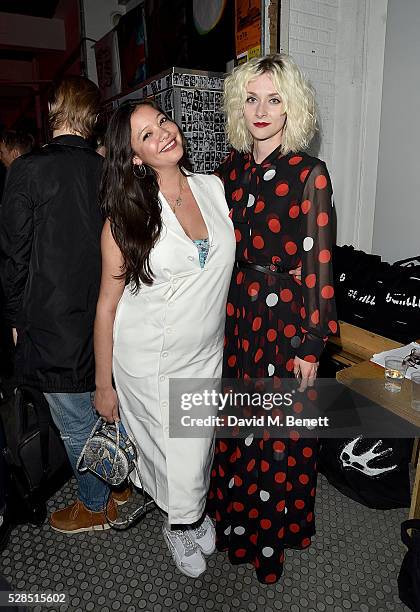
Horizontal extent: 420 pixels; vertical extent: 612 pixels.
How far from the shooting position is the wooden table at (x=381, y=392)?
5.65 feet

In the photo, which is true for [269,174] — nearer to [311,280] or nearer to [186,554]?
[311,280]

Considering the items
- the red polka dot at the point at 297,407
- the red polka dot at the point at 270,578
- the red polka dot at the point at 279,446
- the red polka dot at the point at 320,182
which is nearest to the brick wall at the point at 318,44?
the red polka dot at the point at 320,182

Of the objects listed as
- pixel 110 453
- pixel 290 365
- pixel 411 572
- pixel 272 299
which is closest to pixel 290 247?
pixel 272 299

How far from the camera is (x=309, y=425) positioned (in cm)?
166

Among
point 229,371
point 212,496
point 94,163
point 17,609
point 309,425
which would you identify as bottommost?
point 212,496

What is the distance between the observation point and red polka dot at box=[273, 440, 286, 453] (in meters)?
1.64

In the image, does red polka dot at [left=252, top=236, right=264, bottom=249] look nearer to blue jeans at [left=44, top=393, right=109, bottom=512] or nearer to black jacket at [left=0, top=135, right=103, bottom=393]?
black jacket at [left=0, top=135, right=103, bottom=393]

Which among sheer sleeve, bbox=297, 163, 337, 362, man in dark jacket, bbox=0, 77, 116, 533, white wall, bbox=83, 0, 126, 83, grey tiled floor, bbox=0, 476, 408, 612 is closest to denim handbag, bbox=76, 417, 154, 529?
man in dark jacket, bbox=0, 77, 116, 533

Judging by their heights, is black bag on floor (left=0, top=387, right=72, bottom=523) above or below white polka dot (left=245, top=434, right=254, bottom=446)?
below

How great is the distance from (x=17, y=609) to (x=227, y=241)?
122 cm

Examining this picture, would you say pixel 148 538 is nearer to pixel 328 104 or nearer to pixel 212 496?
pixel 212 496

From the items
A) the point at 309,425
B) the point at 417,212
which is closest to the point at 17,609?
the point at 309,425

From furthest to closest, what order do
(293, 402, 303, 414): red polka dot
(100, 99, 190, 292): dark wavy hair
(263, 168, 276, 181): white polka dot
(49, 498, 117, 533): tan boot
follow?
1. (49, 498, 117, 533): tan boot
2. (293, 402, 303, 414): red polka dot
3. (263, 168, 276, 181): white polka dot
4. (100, 99, 190, 292): dark wavy hair

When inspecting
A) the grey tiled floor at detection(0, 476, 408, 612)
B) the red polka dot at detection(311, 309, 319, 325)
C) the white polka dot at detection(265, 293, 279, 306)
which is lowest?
the grey tiled floor at detection(0, 476, 408, 612)
